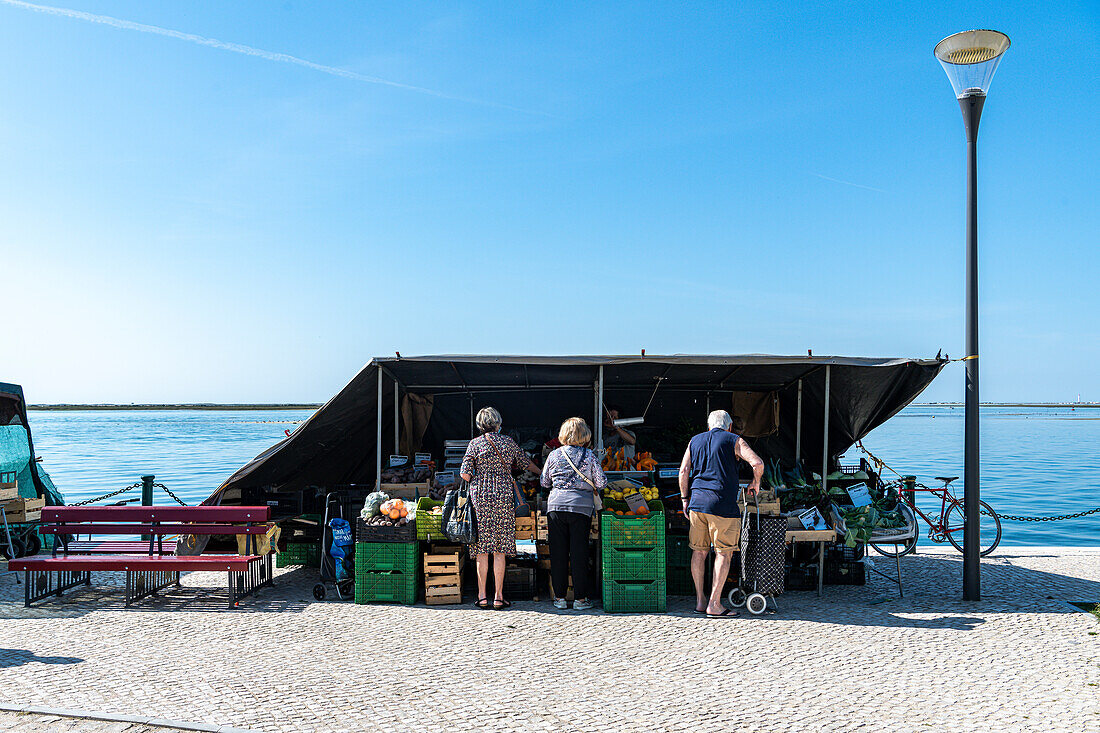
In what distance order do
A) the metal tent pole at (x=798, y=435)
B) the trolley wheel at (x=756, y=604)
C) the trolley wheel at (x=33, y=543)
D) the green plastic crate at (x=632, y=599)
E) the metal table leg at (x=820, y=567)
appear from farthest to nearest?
the metal tent pole at (x=798, y=435), the trolley wheel at (x=33, y=543), the metal table leg at (x=820, y=567), the green plastic crate at (x=632, y=599), the trolley wheel at (x=756, y=604)

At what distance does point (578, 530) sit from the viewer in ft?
23.9

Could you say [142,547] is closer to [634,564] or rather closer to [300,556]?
[300,556]

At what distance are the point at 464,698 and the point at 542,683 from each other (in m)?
0.56

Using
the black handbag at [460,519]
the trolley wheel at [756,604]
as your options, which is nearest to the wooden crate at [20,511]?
the black handbag at [460,519]

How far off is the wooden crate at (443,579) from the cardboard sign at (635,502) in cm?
165

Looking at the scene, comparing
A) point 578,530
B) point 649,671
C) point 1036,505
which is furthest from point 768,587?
point 1036,505

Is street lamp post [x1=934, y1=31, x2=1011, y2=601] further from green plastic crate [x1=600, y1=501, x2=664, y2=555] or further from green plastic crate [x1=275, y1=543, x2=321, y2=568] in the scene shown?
green plastic crate [x1=275, y1=543, x2=321, y2=568]

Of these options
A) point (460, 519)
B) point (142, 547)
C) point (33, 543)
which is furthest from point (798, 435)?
point (33, 543)

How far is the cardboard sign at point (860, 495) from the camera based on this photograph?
28.6 feet

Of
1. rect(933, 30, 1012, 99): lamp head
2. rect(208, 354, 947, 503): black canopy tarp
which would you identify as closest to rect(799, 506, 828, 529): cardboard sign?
rect(208, 354, 947, 503): black canopy tarp

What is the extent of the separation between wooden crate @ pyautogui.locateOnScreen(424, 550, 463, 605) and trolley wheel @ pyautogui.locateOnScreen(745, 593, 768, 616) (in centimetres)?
260

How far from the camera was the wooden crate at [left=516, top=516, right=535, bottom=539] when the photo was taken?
778 centimetres

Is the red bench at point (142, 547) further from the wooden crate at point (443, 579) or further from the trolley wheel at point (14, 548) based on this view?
the trolley wheel at point (14, 548)

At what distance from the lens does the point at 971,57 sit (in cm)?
763
